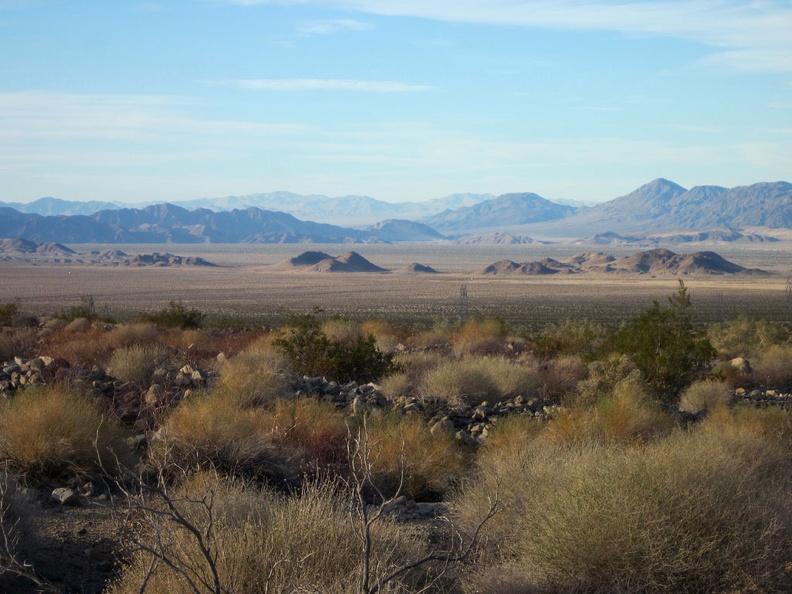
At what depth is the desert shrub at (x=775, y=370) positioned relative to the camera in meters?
22.7

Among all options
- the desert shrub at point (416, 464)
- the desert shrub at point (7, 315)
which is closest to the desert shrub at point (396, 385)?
the desert shrub at point (416, 464)

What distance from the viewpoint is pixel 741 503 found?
23.0 feet

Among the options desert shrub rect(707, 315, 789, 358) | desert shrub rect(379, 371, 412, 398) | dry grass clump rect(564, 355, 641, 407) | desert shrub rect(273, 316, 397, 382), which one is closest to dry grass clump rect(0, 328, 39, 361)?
desert shrub rect(273, 316, 397, 382)

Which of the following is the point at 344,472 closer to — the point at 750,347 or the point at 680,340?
the point at 680,340

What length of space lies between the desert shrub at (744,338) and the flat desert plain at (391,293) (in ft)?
→ 38.5

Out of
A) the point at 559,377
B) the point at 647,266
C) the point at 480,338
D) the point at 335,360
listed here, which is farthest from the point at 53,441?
the point at 647,266

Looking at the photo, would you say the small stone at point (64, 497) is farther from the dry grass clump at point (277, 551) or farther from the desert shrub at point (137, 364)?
the desert shrub at point (137, 364)

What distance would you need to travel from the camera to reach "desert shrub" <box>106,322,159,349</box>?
22.7 m

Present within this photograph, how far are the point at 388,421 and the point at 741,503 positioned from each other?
5.84 meters

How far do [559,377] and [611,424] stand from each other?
7.68m

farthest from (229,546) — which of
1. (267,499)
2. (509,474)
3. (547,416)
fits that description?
(547,416)

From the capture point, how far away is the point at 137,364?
1720 cm

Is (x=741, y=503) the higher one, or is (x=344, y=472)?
(x=741, y=503)

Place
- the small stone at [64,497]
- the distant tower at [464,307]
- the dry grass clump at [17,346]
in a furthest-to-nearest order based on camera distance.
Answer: the distant tower at [464,307] < the dry grass clump at [17,346] < the small stone at [64,497]
